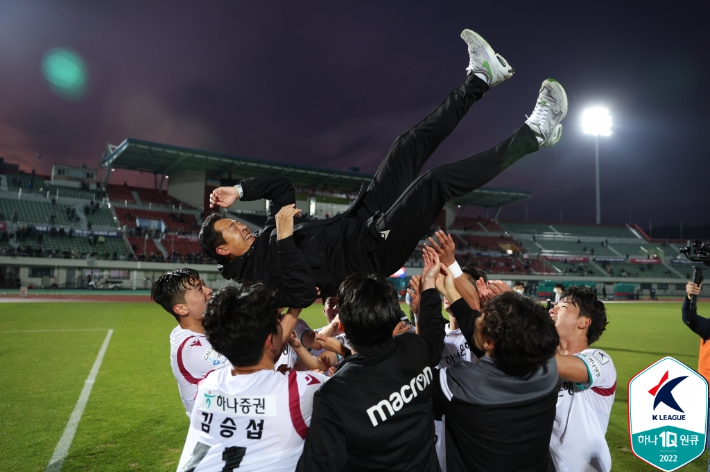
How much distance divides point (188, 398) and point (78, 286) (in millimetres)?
40572

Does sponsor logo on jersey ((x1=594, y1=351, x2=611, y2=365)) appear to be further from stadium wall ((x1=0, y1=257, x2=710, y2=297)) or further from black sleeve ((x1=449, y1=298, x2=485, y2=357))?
stadium wall ((x1=0, y1=257, x2=710, y2=297))

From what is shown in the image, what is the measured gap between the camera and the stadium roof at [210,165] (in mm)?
40750

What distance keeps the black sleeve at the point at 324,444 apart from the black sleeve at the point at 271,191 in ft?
8.20

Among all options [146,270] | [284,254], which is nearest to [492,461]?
[284,254]

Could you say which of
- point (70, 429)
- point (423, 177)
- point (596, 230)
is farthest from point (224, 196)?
point (596, 230)

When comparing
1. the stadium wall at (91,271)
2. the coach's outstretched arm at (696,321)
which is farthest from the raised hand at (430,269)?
the stadium wall at (91,271)

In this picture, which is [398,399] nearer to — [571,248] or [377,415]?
[377,415]

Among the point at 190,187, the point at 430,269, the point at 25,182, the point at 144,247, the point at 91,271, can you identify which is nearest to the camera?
the point at 430,269

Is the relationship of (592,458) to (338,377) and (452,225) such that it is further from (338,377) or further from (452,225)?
(452,225)

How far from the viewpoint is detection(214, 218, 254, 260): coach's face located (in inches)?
152

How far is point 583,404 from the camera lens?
3238 mm

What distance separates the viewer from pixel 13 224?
3709cm

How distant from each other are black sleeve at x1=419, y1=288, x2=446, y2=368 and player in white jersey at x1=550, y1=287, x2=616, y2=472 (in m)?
1.13

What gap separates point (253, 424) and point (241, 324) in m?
0.49
